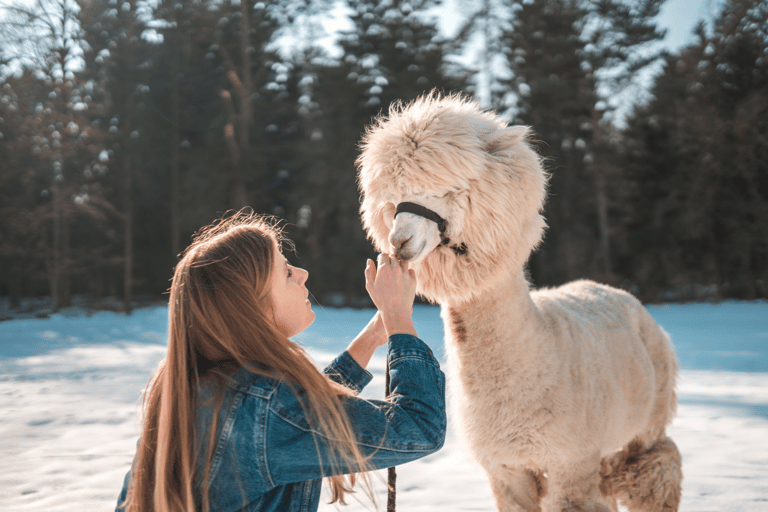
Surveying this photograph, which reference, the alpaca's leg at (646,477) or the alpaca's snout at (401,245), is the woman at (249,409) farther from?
the alpaca's leg at (646,477)

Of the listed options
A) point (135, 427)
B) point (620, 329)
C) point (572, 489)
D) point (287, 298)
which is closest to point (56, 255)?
point (135, 427)

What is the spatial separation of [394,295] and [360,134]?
49.2 feet

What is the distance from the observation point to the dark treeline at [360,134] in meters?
16.8

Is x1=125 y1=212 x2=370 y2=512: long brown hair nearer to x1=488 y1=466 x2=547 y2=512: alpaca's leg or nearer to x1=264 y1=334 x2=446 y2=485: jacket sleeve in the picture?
x1=264 y1=334 x2=446 y2=485: jacket sleeve

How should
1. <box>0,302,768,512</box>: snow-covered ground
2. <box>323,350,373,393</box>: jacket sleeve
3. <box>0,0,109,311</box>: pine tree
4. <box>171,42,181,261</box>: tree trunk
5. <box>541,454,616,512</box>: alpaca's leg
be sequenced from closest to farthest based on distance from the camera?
1. <box>323,350,373,393</box>: jacket sleeve
2. <box>541,454,616,512</box>: alpaca's leg
3. <box>0,302,768,512</box>: snow-covered ground
4. <box>0,0,109,311</box>: pine tree
5. <box>171,42,181,261</box>: tree trunk

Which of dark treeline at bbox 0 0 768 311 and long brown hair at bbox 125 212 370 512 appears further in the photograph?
dark treeline at bbox 0 0 768 311

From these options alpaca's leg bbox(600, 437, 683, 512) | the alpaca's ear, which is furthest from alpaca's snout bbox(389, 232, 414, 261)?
alpaca's leg bbox(600, 437, 683, 512)

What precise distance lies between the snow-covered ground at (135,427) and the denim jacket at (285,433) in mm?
521

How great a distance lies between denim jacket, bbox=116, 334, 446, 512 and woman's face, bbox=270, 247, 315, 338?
0.82 ft

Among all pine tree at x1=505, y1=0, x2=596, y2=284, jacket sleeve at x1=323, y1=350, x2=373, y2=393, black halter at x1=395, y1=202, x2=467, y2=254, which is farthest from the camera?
pine tree at x1=505, y1=0, x2=596, y2=284

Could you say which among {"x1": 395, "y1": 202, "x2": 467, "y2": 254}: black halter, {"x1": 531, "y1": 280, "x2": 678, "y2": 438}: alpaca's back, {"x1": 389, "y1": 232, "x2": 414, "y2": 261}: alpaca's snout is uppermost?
{"x1": 395, "y1": 202, "x2": 467, "y2": 254}: black halter

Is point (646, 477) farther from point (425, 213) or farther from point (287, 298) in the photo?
point (287, 298)

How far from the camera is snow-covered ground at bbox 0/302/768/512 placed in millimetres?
3363

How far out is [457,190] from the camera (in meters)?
1.87
